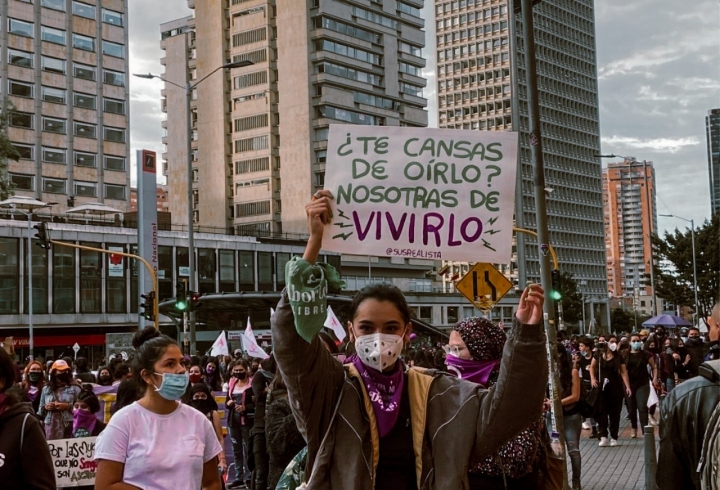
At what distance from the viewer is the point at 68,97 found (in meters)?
84.4

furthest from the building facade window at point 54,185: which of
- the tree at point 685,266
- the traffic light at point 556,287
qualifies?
the traffic light at point 556,287

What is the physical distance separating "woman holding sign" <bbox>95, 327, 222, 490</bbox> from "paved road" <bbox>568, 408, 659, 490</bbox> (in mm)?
8723

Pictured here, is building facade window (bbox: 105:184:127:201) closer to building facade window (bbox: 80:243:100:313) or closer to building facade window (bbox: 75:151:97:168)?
building facade window (bbox: 75:151:97:168)

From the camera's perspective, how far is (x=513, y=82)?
157375 millimetres

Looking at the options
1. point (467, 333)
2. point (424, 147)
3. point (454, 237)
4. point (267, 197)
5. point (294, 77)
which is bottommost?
point (467, 333)

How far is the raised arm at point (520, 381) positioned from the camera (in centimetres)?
331

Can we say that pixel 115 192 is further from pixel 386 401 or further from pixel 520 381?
pixel 520 381

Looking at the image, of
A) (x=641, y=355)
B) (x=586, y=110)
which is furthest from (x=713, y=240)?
(x=586, y=110)

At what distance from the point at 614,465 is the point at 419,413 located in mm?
12715

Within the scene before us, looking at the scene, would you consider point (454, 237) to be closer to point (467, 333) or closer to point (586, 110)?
point (467, 333)

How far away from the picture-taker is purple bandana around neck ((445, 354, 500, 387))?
4.92 metres

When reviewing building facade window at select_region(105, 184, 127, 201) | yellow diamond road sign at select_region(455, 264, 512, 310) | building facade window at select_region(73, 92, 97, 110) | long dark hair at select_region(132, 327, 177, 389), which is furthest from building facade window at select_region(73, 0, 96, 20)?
long dark hair at select_region(132, 327, 177, 389)

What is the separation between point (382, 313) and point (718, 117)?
2059 mm

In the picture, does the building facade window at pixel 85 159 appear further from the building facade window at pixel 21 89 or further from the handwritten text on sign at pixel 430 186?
the handwritten text on sign at pixel 430 186
